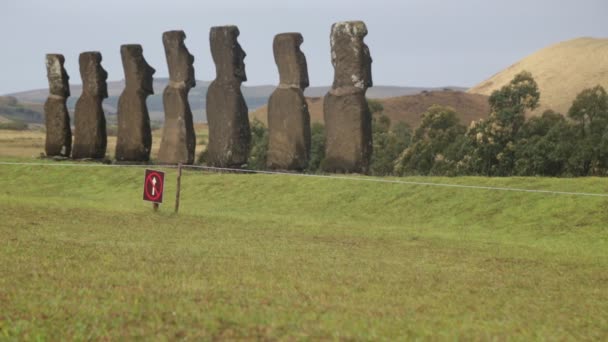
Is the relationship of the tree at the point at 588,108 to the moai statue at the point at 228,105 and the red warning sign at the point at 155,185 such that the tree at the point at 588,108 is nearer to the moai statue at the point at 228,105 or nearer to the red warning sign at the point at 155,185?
the moai statue at the point at 228,105

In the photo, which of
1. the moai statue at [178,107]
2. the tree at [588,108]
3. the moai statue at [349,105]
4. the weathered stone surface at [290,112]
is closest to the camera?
the moai statue at [349,105]

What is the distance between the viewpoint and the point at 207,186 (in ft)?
75.2

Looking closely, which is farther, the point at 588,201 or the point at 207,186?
the point at 207,186

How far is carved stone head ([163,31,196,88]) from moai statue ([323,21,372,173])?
5539mm

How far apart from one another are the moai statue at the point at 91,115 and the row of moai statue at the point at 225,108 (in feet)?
0.10

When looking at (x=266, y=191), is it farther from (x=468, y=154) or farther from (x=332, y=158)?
(x=468, y=154)

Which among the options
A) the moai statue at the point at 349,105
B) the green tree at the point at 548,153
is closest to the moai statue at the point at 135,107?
the moai statue at the point at 349,105

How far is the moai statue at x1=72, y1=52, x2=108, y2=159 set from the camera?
29.2m

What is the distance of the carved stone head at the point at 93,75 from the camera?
96.2 ft

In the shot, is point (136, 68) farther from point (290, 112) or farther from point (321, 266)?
point (321, 266)

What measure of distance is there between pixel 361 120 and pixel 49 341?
56.2 feet

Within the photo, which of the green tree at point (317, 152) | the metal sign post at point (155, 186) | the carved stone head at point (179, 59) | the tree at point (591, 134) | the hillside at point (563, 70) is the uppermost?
the hillside at point (563, 70)

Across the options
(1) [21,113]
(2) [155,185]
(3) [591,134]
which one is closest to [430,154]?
(3) [591,134]

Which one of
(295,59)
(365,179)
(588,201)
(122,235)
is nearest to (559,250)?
(588,201)
